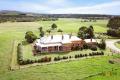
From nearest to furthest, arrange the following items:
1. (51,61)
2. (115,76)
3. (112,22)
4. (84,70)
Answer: (115,76)
(84,70)
(51,61)
(112,22)

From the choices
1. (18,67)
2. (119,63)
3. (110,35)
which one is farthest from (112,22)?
(18,67)

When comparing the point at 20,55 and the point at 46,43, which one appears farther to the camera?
the point at 46,43

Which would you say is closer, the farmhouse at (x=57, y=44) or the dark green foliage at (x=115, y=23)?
the farmhouse at (x=57, y=44)

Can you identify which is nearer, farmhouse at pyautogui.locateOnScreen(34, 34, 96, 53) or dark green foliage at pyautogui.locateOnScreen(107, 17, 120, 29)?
farmhouse at pyautogui.locateOnScreen(34, 34, 96, 53)

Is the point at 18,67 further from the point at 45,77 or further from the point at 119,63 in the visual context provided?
the point at 119,63

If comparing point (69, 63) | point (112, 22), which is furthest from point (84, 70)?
point (112, 22)

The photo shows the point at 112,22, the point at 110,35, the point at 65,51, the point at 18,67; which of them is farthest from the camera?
the point at 112,22

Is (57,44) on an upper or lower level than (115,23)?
upper

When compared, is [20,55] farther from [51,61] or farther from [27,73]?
[27,73]

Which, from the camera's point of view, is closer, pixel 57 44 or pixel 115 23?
pixel 57 44
